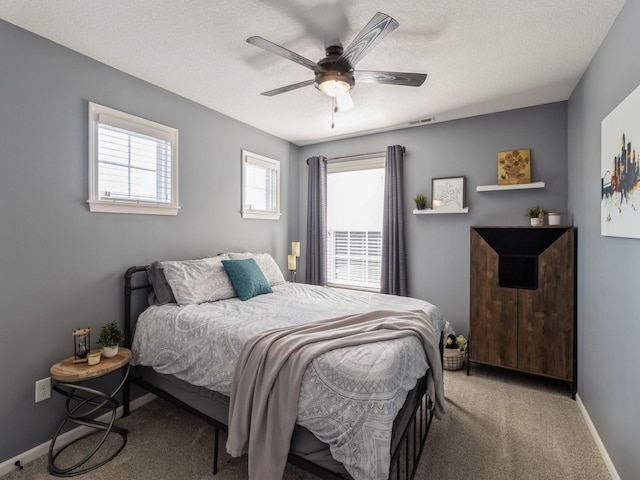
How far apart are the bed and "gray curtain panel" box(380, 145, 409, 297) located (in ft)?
3.58

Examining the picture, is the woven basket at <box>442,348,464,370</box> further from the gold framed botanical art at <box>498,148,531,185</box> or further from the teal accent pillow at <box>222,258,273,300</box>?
the teal accent pillow at <box>222,258,273,300</box>

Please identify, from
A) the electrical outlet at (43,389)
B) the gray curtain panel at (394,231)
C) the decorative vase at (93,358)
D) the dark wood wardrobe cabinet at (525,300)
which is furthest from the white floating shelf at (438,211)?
the electrical outlet at (43,389)

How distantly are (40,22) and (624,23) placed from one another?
142 inches

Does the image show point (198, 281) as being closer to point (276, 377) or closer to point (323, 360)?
point (276, 377)

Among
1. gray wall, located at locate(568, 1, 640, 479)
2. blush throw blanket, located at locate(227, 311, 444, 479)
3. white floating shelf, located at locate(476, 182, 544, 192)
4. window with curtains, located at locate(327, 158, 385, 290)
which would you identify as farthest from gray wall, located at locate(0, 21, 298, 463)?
gray wall, located at locate(568, 1, 640, 479)

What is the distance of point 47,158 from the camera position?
2162 millimetres

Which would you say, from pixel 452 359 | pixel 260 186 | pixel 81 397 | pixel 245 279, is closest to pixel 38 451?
pixel 81 397

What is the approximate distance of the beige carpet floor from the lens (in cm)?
189

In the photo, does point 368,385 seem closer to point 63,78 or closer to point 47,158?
point 47,158

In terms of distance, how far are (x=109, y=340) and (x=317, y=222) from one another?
9.59 ft

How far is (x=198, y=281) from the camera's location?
269 cm

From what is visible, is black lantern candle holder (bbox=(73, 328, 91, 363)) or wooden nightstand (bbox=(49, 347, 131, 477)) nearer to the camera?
wooden nightstand (bbox=(49, 347, 131, 477))

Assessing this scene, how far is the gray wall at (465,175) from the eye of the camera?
3189 mm

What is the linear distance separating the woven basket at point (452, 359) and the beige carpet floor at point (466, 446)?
0.44 m
